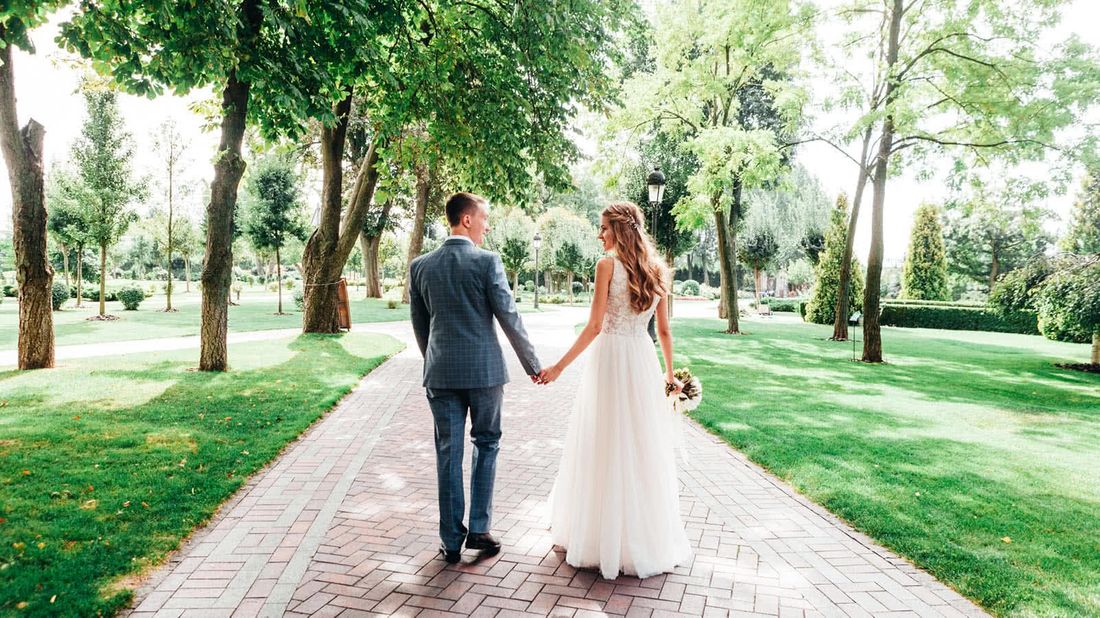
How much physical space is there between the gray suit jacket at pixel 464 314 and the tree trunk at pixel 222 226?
720cm

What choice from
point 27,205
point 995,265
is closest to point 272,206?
point 27,205

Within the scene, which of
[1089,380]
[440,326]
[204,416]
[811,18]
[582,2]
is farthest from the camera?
[811,18]

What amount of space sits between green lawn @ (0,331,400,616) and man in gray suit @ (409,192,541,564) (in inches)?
73.8

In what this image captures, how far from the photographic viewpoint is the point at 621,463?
12.0 feet

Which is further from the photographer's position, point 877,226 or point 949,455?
point 877,226

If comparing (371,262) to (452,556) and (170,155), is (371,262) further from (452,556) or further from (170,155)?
(452,556)

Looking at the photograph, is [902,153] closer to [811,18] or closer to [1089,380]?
[811,18]

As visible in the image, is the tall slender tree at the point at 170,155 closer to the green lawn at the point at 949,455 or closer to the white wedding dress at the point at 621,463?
the green lawn at the point at 949,455

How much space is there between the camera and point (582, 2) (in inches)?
324

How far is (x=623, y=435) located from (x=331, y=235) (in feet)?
46.2

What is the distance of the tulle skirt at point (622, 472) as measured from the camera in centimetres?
359

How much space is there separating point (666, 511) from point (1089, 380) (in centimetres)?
1432

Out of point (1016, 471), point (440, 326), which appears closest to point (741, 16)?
point (1016, 471)

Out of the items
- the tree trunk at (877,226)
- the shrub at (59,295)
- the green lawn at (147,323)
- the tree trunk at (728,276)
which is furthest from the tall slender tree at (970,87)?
the shrub at (59,295)
